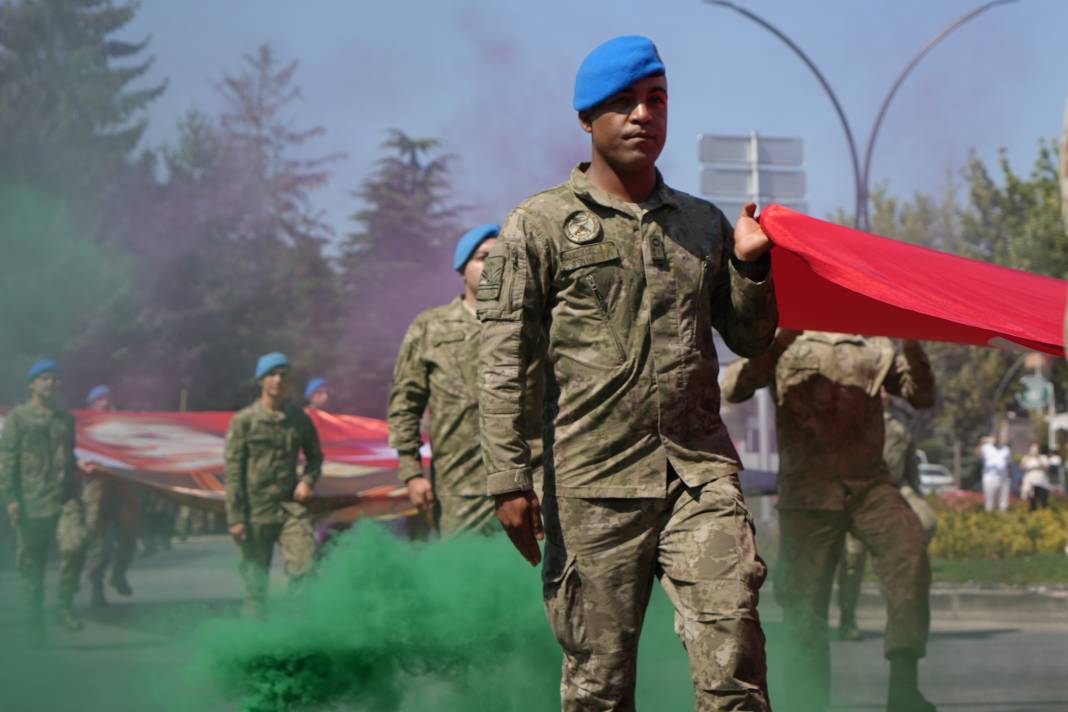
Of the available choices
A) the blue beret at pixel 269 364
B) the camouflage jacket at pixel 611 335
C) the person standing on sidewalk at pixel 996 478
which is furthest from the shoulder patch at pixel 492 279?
the person standing on sidewalk at pixel 996 478

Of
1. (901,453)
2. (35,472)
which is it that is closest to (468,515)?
(901,453)

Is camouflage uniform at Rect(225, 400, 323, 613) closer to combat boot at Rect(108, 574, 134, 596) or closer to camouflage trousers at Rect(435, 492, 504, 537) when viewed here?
camouflage trousers at Rect(435, 492, 504, 537)

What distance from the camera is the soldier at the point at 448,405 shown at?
23.6 ft

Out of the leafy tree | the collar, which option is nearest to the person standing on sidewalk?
the leafy tree

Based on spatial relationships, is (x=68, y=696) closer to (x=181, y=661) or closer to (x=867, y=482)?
(x=181, y=661)

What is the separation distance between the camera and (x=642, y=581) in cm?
436

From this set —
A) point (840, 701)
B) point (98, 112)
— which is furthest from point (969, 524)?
point (98, 112)

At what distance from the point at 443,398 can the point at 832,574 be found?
1.86m

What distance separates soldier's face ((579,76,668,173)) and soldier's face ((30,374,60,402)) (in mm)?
9137

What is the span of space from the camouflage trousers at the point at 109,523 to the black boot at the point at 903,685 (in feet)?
31.1

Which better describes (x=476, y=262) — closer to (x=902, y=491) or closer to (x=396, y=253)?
(x=902, y=491)

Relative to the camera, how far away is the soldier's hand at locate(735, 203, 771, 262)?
4.44 metres

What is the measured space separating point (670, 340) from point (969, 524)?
17565 mm

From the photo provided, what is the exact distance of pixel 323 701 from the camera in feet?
17.3
